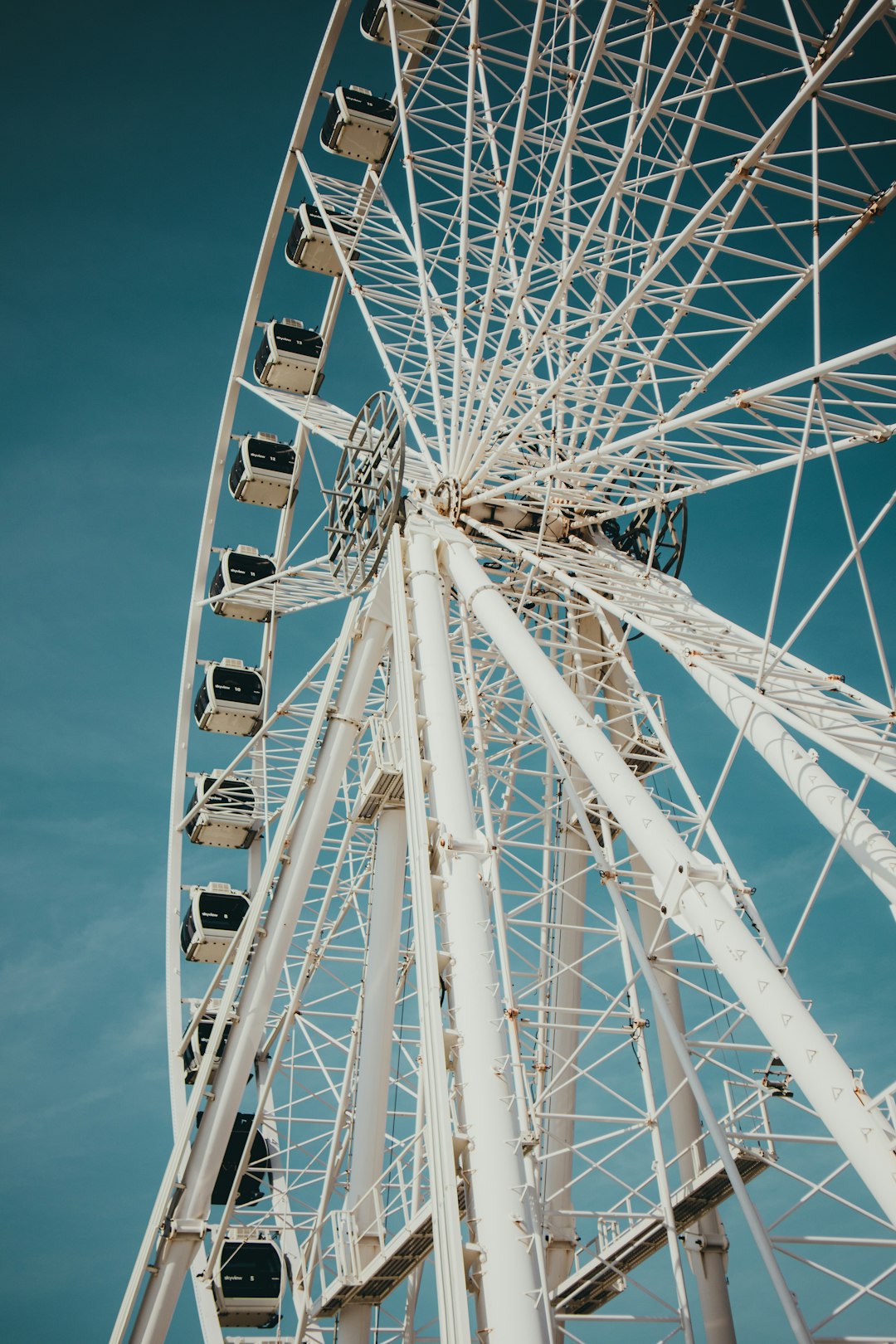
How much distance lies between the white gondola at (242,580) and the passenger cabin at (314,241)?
222 inches

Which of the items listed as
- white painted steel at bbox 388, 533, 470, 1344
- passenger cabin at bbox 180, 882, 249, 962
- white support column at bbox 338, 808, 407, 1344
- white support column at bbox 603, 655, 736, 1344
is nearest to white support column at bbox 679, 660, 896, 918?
white support column at bbox 603, 655, 736, 1344

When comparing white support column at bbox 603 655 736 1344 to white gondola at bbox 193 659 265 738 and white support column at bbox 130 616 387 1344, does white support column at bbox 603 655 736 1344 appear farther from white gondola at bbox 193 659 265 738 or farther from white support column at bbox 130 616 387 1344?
white gondola at bbox 193 659 265 738

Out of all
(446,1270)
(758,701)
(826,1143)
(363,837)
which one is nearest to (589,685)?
(363,837)

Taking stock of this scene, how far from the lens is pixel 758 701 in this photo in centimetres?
1106

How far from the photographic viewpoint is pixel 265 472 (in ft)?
77.7

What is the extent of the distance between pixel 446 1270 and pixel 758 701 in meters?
5.27

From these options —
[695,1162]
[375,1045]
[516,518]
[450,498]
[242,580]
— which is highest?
[242,580]

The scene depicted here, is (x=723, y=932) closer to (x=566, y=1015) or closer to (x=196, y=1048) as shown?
(x=566, y=1015)

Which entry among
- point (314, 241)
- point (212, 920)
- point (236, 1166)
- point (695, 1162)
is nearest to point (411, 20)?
point (314, 241)

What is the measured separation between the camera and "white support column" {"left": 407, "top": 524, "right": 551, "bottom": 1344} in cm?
868

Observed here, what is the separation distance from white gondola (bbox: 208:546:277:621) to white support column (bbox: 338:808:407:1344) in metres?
9.22

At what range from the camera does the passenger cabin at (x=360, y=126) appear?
21016 millimetres

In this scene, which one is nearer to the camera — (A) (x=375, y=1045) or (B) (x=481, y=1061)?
(B) (x=481, y=1061)

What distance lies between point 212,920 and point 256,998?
26.0ft
